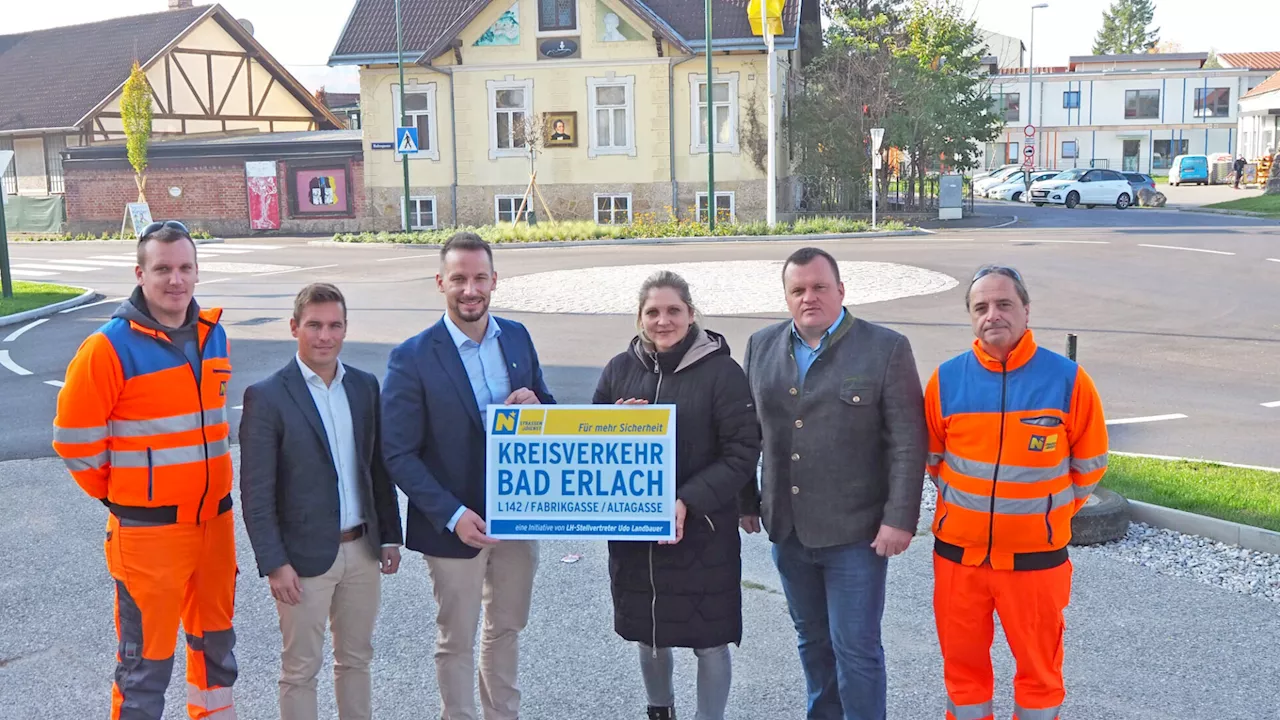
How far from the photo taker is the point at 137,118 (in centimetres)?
3747

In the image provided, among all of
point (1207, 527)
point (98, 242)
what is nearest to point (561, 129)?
point (98, 242)

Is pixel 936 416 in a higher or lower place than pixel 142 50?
lower

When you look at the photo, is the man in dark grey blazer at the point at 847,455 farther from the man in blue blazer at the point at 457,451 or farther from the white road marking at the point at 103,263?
the white road marking at the point at 103,263

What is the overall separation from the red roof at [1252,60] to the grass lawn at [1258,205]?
44.4 m

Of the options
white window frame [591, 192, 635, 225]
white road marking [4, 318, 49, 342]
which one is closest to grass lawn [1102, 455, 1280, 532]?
white road marking [4, 318, 49, 342]

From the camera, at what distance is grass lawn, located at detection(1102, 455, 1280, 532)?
7.28 m

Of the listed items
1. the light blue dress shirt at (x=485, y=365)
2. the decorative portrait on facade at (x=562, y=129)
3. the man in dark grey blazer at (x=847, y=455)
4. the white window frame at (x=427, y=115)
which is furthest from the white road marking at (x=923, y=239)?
the light blue dress shirt at (x=485, y=365)

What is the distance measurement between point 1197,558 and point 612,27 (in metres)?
31.3

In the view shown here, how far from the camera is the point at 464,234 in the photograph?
4.59 metres

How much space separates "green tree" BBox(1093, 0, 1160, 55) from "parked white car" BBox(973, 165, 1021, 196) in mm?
59995

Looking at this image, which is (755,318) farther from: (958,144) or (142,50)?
(142,50)

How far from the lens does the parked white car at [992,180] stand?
5966 cm

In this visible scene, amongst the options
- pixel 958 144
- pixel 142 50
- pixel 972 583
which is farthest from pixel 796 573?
pixel 142 50

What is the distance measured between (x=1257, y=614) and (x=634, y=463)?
11.7 ft
